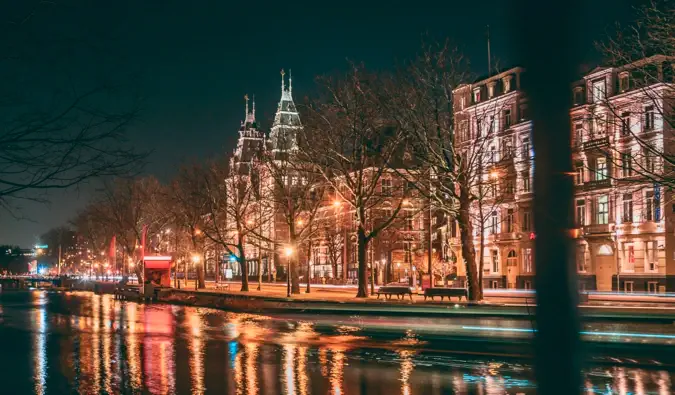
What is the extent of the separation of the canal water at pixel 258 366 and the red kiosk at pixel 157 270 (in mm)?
34377

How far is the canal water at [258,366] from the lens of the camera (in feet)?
45.1

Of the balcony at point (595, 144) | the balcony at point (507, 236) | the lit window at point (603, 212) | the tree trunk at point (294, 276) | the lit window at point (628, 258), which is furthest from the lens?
the balcony at point (507, 236)

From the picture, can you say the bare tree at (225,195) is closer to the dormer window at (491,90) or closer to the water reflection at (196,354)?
the dormer window at (491,90)

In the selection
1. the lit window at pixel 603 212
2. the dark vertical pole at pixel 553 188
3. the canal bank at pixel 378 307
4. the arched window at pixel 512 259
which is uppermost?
the lit window at pixel 603 212

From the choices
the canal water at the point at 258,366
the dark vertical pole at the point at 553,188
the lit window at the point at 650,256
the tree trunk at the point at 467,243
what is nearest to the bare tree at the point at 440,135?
the tree trunk at the point at 467,243

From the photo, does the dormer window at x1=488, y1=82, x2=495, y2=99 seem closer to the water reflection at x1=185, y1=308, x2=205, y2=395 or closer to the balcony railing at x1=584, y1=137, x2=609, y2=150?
the balcony railing at x1=584, y1=137, x2=609, y2=150

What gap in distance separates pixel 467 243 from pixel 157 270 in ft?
115

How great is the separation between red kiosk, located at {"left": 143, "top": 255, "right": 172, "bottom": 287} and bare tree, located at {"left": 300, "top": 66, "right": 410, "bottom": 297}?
2329 cm

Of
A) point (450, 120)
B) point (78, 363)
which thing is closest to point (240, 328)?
point (78, 363)

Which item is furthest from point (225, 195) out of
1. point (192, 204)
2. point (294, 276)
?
point (294, 276)

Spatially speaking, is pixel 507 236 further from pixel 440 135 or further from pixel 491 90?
pixel 440 135

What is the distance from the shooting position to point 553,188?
3.01 metres

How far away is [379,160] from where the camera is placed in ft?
153

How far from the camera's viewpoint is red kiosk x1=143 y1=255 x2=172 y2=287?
62719 millimetres
